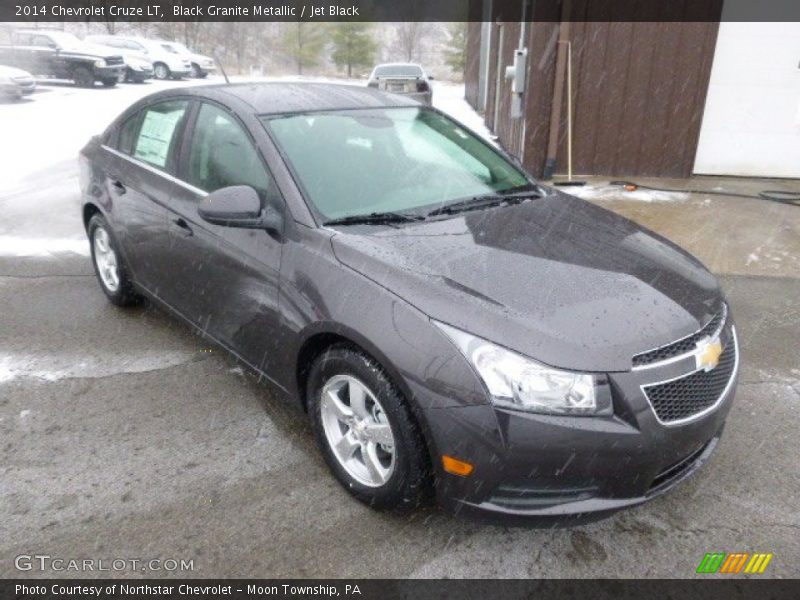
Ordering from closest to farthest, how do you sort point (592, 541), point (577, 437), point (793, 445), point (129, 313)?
point (577, 437) < point (592, 541) < point (793, 445) < point (129, 313)

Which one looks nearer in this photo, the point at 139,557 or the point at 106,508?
the point at 139,557

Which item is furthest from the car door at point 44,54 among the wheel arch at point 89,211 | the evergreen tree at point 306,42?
the evergreen tree at point 306,42

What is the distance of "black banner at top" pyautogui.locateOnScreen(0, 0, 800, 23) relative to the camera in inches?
306

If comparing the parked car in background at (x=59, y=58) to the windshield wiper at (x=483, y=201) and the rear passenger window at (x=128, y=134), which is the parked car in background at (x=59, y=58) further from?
the windshield wiper at (x=483, y=201)

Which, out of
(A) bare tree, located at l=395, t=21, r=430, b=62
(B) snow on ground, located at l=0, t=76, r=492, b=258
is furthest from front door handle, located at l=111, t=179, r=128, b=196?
(A) bare tree, located at l=395, t=21, r=430, b=62

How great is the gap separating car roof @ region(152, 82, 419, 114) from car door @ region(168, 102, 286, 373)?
13 cm

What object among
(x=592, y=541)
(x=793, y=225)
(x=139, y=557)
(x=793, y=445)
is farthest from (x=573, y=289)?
(x=793, y=225)

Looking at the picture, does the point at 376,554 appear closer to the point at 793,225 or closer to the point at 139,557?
the point at 139,557

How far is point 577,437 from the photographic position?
6.72 feet

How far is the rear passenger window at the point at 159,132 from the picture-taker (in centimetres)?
367

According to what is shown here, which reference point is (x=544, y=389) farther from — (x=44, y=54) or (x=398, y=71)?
(x=44, y=54)

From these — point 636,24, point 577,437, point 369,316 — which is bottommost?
point 577,437

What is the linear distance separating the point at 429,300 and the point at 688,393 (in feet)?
3.19

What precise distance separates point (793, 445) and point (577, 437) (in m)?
1.69
